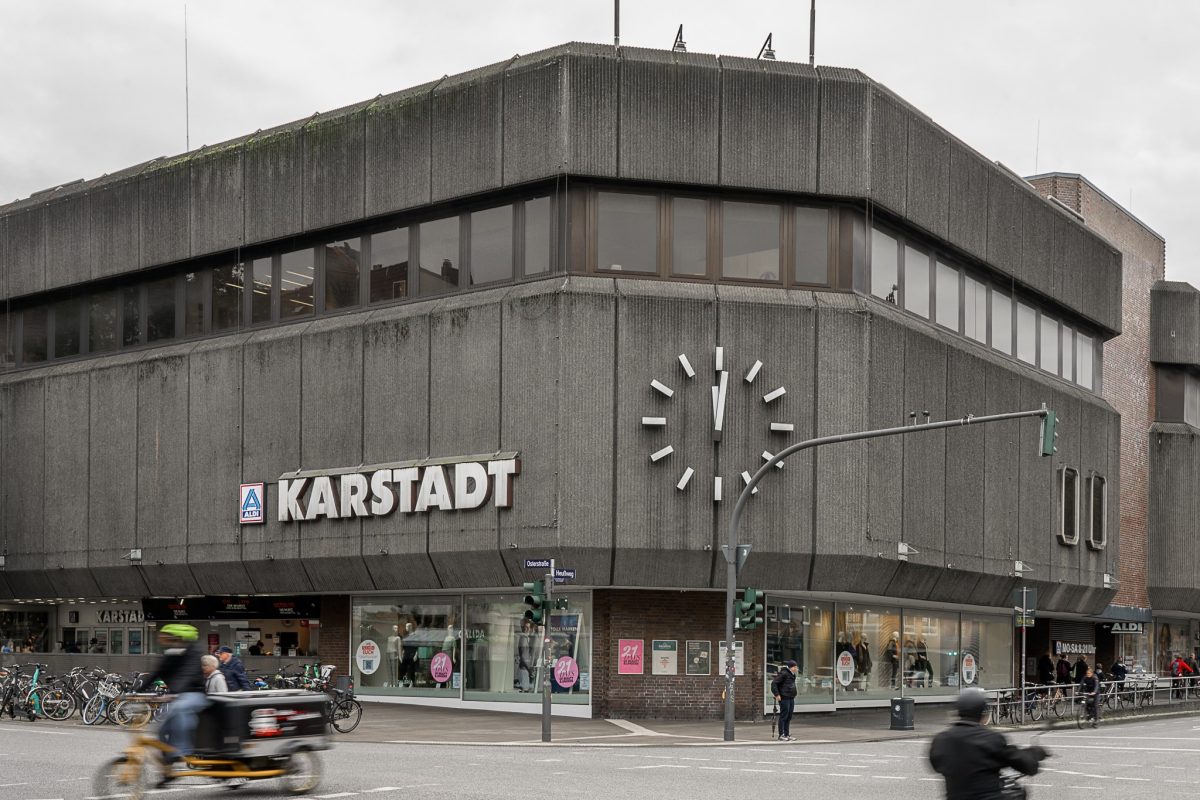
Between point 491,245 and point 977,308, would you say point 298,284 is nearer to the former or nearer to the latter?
point 491,245

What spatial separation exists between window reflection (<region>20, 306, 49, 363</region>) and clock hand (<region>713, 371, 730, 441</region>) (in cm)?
2306

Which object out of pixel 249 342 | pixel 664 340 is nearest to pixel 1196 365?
pixel 664 340

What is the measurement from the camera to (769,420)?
3466cm

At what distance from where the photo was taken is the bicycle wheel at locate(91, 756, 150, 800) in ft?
49.4

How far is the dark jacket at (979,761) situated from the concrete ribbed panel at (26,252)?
1610 inches

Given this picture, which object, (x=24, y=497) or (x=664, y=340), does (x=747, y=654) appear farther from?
(x=24, y=497)

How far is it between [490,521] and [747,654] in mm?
6725

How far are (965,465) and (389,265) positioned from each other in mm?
15929

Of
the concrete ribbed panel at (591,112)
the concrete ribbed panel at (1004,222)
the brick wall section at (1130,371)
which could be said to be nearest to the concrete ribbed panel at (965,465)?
→ the concrete ribbed panel at (1004,222)

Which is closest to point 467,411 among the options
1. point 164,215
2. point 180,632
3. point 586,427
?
point 586,427

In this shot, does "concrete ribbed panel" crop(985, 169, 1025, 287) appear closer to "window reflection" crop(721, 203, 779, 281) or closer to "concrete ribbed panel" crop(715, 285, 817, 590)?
"window reflection" crop(721, 203, 779, 281)

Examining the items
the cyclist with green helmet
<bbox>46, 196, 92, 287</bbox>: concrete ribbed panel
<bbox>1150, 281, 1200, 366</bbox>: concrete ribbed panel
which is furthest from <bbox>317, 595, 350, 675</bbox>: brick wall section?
<bbox>1150, 281, 1200, 366</bbox>: concrete ribbed panel

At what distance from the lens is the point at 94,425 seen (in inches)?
1716

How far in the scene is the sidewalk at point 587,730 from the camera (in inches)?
1114
